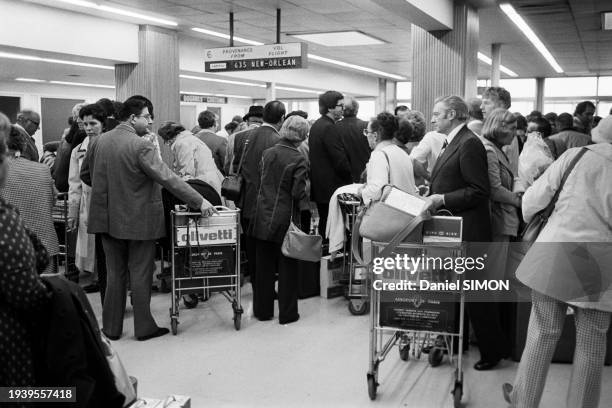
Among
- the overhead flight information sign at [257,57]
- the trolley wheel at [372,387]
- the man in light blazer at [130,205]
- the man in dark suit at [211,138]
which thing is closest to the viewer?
the trolley wheel at [372,387]

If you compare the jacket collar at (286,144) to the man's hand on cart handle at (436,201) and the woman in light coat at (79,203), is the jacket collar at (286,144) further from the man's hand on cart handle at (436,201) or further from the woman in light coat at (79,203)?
the woman in light coat at (79,203)

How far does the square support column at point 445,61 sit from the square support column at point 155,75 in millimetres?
4602

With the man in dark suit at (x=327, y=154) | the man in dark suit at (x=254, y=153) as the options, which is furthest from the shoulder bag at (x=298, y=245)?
the man in dark suit at (x=327, y=154)

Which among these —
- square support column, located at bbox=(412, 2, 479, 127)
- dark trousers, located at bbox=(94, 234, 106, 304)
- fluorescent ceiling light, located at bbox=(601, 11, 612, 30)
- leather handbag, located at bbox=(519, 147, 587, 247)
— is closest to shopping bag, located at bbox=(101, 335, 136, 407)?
leather handbag, located at bbox=(519, 147, 587, 247)

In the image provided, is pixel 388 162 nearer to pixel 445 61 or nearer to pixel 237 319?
pixel 237 319

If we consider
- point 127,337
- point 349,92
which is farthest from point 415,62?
point 349,92

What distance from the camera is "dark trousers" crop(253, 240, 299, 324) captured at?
5086mm

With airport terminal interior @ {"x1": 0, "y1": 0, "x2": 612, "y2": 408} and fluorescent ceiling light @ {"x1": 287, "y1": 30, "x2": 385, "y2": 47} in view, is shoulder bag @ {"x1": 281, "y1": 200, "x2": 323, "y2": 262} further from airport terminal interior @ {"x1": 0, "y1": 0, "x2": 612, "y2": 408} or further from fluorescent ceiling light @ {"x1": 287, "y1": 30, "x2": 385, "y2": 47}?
fluorescent ceiling light @ {"x1": 287, "y1": 30, "x2": 385, "y2": 47}

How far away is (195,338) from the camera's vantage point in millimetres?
4738

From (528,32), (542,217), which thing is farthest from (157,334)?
(528,32)

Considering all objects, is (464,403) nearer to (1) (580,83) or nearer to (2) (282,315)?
(2) (282,315)

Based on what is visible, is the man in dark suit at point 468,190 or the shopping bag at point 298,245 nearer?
the man in dark suit at point 468,190

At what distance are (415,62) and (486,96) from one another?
3486 millimetres

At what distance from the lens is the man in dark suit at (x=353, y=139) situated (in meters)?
6.11
